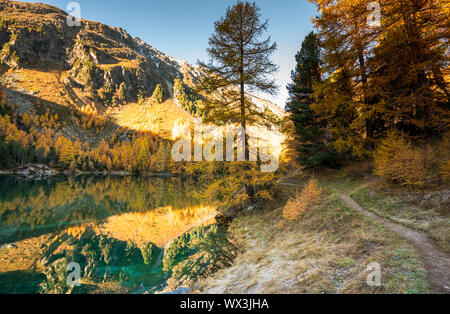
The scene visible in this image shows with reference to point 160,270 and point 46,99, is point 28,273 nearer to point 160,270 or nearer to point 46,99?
point 160,270

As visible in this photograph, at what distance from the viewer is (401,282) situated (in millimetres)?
3637

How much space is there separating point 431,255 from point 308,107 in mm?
17075

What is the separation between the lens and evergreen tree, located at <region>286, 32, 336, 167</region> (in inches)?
753

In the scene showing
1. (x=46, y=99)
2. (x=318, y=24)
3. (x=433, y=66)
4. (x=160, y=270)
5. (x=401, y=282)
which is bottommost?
(x=160, y=270)

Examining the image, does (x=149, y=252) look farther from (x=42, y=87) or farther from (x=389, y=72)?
(x=42, y=87)

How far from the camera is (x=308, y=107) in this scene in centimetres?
1955

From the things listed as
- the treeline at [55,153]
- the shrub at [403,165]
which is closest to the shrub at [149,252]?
the shrub at [403,165]

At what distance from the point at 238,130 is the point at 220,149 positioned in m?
1.83

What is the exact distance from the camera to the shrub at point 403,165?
26.9 ft

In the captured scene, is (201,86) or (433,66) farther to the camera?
(201,86)

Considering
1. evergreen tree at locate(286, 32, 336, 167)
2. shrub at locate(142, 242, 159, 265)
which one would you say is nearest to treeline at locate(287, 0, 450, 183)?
evergreen tree at locate(286, 32, 336, 167)
